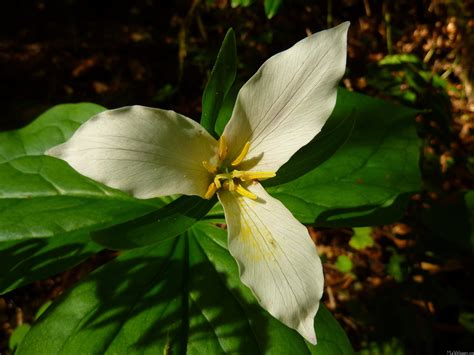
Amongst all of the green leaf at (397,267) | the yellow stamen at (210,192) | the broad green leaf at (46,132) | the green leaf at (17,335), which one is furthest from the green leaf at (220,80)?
the green leaf at (397,267)

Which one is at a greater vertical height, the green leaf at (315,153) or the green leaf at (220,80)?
the green leaf at (220,80)

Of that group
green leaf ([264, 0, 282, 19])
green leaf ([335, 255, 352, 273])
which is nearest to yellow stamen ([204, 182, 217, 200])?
green leaf ([264, 0, 282, 19])

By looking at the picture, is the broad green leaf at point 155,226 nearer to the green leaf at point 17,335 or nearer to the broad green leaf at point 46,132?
the broad green leaf at point 46,132

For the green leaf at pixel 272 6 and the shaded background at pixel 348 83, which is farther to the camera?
the shaded background at pixel 348 83

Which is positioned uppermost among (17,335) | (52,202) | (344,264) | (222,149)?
(222,149)

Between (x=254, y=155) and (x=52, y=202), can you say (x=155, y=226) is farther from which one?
(x=52, y=202)

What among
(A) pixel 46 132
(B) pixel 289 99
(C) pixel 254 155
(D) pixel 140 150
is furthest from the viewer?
(A) pixel 46 132

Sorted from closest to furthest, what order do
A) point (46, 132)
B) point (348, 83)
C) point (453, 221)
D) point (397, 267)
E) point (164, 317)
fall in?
point (164, 317) < point (46, 132) < point (453, 221) < point (397, 267) < point (348, 83)

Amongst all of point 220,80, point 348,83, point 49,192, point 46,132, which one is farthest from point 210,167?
point 348,83
